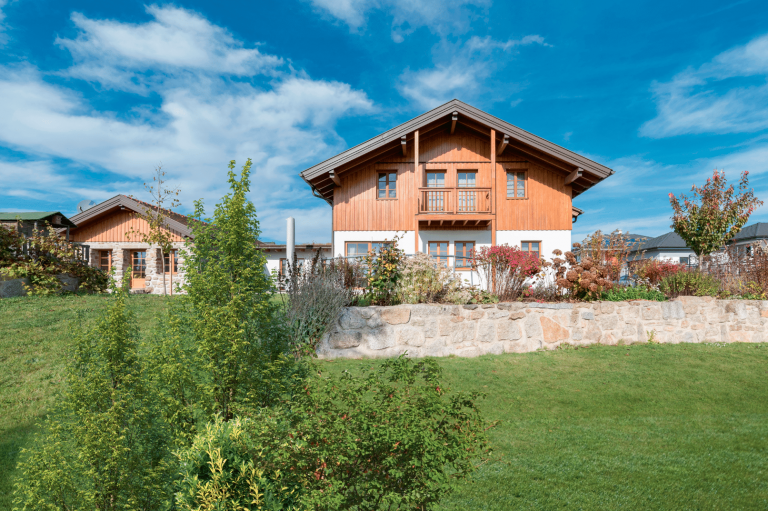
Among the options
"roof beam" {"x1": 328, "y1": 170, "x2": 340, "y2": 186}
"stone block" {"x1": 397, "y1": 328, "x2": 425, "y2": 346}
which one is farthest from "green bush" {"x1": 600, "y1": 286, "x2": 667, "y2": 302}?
"roof beam" {"x1": 328, "y1": 170, "x2": 340, "y2": 186}

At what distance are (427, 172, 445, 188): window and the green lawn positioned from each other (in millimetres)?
10247

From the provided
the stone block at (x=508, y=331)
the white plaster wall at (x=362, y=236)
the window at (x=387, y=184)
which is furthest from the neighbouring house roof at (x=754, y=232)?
the stone block at (x=508, y=331)

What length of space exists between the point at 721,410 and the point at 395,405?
5.73 meters

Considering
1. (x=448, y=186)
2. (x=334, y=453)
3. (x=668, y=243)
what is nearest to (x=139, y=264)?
(x=448, y=186)

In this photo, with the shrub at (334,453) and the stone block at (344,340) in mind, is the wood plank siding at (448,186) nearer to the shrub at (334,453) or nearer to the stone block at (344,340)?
the stone block at (344,340)

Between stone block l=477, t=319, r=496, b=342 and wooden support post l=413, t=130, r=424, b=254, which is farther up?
wooden support post l=413, t=130, r=424, b=254

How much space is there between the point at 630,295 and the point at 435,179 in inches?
368

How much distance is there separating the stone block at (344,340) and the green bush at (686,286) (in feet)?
26.0

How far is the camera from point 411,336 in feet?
26.8

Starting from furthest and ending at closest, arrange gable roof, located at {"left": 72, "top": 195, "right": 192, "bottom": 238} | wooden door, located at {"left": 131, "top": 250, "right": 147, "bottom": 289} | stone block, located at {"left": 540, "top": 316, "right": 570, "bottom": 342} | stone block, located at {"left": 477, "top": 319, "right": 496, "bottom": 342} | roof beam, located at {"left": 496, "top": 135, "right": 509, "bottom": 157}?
wooden door, located at {"left": 131, "top": 250, "right": 147, "bottom": 289} < gable roof, located at {"left": 72, "top": 195, "right": 192, "bottom": 238} < roof beam, located at {"left": 496, "top": 135, "right": 509, "bottom": 157} < stone block, located at {"left": 540, "top": 316, "right": 570, "bottom": 342} < stone block, located at {"left": 477, "top": 319, "right": 496, "bottom": 342}

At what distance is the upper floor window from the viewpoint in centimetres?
1739

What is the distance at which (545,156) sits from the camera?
16.9 metres

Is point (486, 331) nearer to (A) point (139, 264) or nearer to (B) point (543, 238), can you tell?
(B) point (543, 238)

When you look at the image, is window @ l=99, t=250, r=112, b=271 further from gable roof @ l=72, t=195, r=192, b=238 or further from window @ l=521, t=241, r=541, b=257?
window @ l=521, t=241, r=541, b=257
